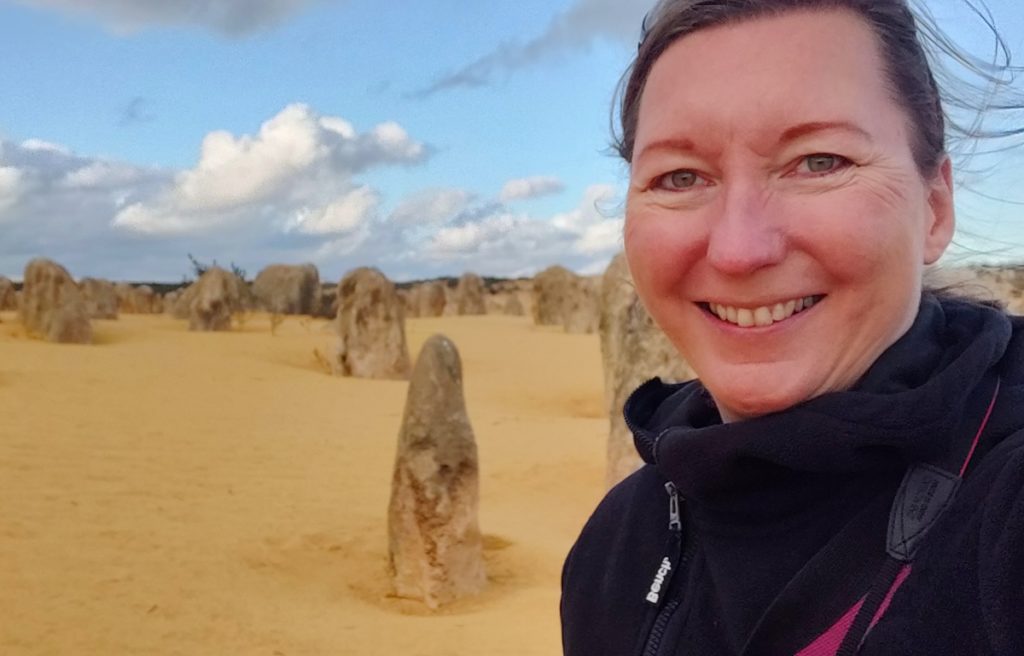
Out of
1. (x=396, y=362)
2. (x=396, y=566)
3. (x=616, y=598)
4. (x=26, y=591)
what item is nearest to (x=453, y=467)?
(x=396, y=566)

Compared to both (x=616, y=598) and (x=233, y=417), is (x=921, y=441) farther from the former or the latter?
(x=233, y=417)

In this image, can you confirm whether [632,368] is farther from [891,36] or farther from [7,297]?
[7,297]

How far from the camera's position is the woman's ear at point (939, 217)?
139 centimetres

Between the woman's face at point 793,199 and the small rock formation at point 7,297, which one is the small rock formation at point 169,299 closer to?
the small rock formation at point 7,297

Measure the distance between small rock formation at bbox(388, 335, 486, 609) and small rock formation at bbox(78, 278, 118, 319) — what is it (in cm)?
2266

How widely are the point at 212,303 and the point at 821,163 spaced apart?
947 inches

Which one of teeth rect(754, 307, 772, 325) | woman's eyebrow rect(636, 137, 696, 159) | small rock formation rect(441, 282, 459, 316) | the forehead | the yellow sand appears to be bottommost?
the yellow sand

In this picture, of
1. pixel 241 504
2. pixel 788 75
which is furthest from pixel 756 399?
pixel 241 504

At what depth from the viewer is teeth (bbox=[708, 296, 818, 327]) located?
132 cm

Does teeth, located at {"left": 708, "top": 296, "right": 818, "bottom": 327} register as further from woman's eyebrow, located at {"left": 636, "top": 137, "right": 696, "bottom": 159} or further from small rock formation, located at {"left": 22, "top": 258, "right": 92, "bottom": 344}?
small rock formation, located at {"left": 22, "top": 258, "right": 92, "bottom": 344}

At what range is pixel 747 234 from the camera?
4.18ft

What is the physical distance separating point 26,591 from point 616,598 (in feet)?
19.1

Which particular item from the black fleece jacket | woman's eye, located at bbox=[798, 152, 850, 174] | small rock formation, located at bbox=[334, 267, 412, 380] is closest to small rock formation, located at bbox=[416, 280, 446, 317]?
small rock formation, located at bbox=[334, 267, 412, 380]

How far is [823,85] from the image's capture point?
125cm
